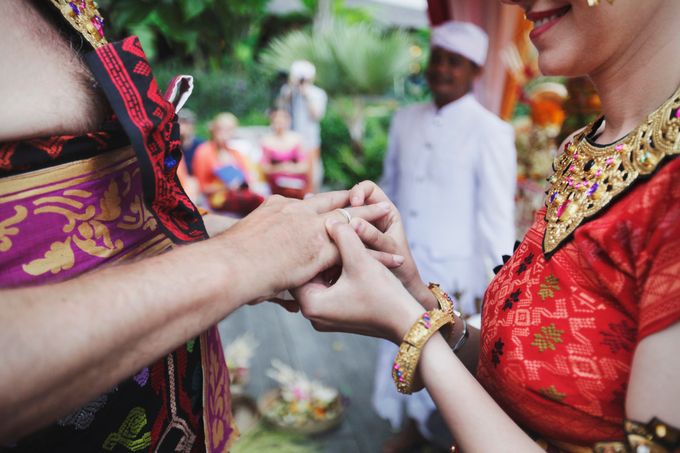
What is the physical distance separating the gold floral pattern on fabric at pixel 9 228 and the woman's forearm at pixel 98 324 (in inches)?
7.2

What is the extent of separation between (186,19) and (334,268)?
1.16 meters

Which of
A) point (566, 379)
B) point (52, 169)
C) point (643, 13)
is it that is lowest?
point (566, 379)

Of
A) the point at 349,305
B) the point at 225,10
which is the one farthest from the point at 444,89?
the point at 349,305

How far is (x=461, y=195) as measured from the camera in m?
3.23

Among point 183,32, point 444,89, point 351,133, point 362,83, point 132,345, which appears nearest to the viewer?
point 132,345

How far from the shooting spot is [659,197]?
2.49ft

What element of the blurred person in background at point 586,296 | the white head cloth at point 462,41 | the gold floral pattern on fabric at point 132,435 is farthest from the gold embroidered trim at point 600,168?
the white head cloth at point 462,41

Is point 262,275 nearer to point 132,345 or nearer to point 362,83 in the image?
point 132,345

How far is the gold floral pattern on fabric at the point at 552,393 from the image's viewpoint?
0.89 meters

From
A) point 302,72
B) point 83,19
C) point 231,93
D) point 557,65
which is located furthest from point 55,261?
point 231,93

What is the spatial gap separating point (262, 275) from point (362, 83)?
11.8 meters

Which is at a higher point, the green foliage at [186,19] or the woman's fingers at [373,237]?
the green foliage at [186,19]

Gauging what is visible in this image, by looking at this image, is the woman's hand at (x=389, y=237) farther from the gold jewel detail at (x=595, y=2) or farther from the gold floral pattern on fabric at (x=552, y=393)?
the gold jewel detail at (x=595, y=2)

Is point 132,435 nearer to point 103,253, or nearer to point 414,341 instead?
point 103,253
